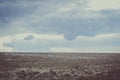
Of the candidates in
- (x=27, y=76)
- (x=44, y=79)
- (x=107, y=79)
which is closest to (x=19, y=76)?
(x=27, y=76)

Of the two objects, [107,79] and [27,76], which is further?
[27,76]

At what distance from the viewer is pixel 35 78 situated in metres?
35.4

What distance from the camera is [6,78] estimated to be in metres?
34.8

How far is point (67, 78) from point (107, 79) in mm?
5277

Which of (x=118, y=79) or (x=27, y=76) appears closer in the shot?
(x=118, y=79)

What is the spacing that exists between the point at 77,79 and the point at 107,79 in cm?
385

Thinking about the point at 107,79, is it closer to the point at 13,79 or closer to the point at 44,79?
the point at 44,79

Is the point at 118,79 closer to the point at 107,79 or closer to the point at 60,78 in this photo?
the point at 107,79

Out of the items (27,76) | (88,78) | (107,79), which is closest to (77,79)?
(88,78)

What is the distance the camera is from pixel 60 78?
117ft

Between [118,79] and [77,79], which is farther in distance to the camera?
[77,79]

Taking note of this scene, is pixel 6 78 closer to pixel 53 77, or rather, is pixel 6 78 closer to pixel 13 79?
pixel 13 79

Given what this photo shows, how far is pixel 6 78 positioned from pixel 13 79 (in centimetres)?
94

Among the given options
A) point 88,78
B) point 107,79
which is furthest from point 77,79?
point 107,79
